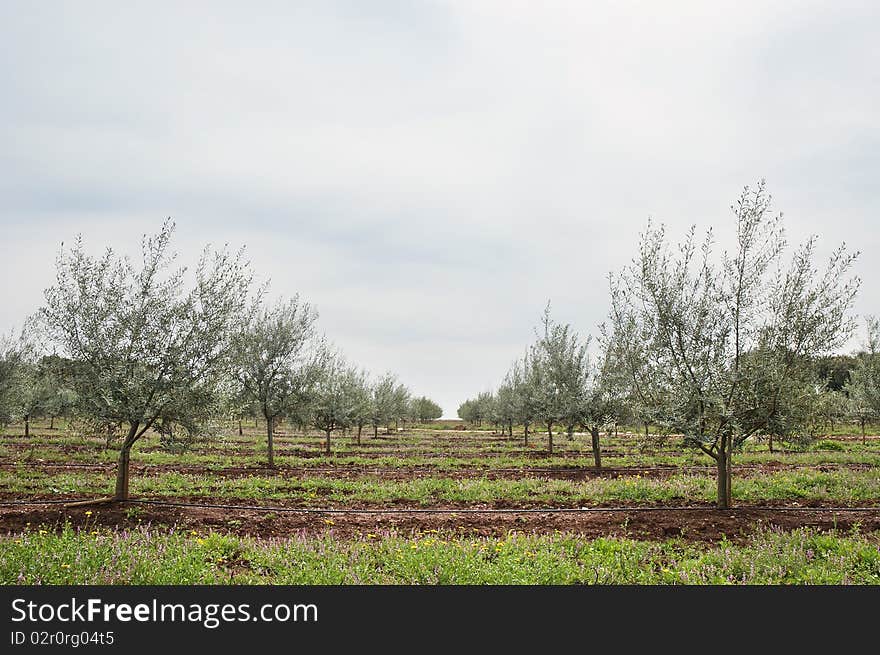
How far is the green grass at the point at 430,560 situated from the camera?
742 centimetres

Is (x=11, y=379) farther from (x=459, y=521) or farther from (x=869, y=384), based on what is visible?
(x=869, y=384)

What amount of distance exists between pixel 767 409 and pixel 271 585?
11.1m

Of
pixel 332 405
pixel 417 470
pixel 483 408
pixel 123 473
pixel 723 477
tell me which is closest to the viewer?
pixel 723 477

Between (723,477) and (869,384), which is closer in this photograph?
(723,477)

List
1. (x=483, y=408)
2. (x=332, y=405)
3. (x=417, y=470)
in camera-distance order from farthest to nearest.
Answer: (x=483, y=408) → (x=332, y=405) → (x=417, y=470)

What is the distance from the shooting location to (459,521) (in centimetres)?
1225

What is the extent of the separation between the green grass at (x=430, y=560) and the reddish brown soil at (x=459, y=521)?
0.83m

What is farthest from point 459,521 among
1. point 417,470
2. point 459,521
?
point 417,470

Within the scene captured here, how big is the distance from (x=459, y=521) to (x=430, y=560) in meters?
4.31

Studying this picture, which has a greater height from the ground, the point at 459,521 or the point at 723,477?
the point at 723,477

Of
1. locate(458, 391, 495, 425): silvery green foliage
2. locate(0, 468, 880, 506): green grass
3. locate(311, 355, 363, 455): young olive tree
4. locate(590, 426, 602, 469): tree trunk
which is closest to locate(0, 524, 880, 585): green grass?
locate(0, 468, 880, 506): green grass

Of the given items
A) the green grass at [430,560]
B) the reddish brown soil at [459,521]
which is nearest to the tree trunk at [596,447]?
the reddish brown soil at [459,521]

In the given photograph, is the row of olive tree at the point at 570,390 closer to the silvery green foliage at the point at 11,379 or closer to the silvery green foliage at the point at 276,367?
the silvery green foliage at the point at 276,367

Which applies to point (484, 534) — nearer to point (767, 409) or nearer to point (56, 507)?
point (767, 409)
